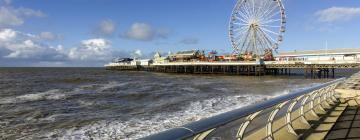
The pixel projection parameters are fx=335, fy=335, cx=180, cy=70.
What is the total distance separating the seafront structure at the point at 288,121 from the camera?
10.1 ft

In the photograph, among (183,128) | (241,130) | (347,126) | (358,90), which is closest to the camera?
(183,128)

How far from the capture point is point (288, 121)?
4941 millimetres

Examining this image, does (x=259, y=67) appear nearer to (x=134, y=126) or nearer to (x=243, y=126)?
(x=134, y=126)

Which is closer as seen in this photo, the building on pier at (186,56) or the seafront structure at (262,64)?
the seafront structure at (262,64)

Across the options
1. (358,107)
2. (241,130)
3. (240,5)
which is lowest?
(358,107)

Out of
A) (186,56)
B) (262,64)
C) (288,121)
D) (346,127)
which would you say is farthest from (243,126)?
(186,56)

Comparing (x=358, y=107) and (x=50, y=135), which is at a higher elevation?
(x=358, y=107)

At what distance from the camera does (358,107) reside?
8781mm

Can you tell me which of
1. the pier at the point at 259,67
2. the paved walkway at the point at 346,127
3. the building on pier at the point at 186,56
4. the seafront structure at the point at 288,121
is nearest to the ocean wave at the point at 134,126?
the seafront structure at the point at 288,121

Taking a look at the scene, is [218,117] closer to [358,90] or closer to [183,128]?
[183,128]

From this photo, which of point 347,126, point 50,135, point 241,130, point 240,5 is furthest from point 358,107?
point 240,5

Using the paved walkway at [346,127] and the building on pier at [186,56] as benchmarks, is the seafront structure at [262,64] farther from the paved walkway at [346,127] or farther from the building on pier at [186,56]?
the paved walkway at [346,127]

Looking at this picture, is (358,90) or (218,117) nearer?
(218,117)

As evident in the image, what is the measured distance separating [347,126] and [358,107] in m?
2.86
